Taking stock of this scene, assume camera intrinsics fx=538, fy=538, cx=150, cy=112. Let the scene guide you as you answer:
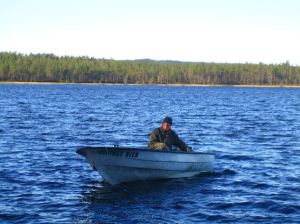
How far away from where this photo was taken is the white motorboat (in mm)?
19266

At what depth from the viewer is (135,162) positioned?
19734 mm

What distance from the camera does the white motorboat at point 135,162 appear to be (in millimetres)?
19266

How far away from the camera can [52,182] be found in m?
20.0

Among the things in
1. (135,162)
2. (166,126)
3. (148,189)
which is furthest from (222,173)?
(135,162)

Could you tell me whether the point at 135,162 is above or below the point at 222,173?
above

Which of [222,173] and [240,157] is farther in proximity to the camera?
[240,157]

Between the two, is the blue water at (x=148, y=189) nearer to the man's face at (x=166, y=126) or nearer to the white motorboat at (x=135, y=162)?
the white motorboat at (x=135, y=162)

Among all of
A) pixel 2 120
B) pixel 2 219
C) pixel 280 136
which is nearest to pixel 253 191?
pixel 2 219

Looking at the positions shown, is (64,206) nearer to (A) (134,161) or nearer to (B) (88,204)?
(B) (88,204)

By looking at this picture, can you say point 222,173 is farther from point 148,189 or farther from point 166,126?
point 148,189

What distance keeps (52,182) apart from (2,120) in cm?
2910

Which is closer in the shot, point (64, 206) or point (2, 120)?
point (64, 206)

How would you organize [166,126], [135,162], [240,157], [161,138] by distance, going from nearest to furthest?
[135,162], [166,126], [161,138], [240,157]

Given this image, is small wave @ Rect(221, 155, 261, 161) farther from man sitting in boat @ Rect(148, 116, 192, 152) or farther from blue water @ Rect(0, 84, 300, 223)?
man sitting in boat @ Rect(148, 116, 192, 152)
